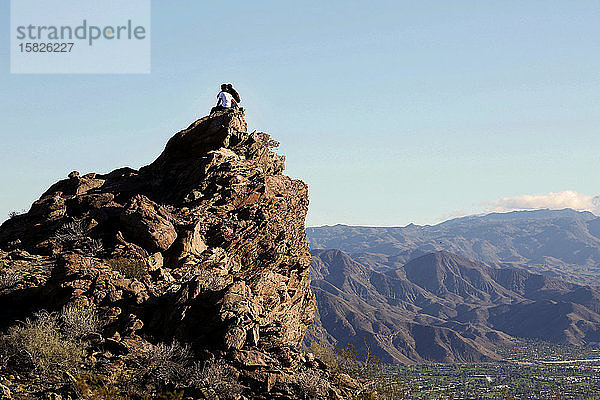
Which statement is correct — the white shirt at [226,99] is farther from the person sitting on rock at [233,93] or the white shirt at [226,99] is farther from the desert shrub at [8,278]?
the desert shrub at [8,278]

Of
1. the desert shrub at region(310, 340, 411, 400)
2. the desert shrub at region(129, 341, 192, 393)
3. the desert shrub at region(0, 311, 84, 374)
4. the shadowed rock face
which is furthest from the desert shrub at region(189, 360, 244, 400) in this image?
the desert shrub at region(310, 340, 411, 400)

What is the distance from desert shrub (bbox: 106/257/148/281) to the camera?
2530cm

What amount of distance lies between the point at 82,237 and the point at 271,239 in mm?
13633

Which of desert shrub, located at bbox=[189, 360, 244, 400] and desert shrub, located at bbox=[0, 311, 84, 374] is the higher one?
desert shrub, located at bbox=[0, 311, 84, 374]

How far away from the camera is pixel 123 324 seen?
2208 cm

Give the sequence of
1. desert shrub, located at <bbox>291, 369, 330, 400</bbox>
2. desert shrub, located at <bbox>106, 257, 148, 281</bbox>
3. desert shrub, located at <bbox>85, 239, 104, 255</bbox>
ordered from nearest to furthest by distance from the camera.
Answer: desert shrub, located at <bbox>291, 369, 330, 400</bbox>
desert shrub, located at <bbox>106, 257, 148, 281</bbox>
desert shrub, located at <bbox>85, 239, 104, 255</bbox>

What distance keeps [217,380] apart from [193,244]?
1235cm

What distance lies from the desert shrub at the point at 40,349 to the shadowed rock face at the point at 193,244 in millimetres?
2017

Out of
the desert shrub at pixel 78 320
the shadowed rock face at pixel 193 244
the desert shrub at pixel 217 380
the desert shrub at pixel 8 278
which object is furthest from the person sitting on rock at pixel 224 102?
the desert shrub at pixel 217 380

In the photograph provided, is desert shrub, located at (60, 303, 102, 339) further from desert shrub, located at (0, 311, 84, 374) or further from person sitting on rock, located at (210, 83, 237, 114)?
person sitting on rock, located at (210, 83, 237, 114)

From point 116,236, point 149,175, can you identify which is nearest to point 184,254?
point 116,236

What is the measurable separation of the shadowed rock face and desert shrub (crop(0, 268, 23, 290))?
1328 mm

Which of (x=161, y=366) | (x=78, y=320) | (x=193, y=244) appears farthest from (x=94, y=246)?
(x=161, y=366)

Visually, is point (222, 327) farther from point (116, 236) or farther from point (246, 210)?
point (246, 210)
